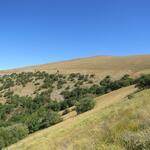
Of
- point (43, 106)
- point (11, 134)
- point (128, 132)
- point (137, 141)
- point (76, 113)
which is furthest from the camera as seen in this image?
point (43, 106)

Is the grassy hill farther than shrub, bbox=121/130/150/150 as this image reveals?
Yes

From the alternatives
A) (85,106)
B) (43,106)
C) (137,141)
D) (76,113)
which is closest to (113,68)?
(43,106)

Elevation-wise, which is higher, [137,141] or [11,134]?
[137,141]

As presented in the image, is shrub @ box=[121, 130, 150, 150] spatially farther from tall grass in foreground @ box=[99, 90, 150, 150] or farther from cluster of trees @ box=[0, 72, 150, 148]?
cluster of trees @ box=[0, 72, 150, 148]

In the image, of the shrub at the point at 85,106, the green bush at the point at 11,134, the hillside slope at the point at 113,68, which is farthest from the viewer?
the hillside slope at the point at 113,68

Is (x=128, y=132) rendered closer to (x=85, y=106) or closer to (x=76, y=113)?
(x=85, y=106)

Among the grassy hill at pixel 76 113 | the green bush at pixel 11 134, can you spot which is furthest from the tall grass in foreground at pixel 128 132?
the green bush at pixel 11 134

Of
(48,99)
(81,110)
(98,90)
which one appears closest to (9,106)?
(48,99)

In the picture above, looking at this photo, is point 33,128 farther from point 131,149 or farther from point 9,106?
point 131,149

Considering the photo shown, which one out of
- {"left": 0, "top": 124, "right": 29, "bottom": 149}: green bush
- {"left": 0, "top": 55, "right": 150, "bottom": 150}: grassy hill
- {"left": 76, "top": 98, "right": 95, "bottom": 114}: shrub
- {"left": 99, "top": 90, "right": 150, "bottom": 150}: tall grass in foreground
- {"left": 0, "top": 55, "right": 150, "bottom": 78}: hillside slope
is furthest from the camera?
{"left": 0, "top": 55, "right": 150, "bottom": 78}: hillside slope

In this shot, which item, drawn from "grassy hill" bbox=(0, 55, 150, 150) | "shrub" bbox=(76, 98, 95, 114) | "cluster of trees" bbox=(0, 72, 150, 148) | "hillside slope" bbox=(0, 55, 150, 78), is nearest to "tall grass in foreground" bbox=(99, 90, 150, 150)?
"grassy hill" bbox=(0, 55, 150, 150)

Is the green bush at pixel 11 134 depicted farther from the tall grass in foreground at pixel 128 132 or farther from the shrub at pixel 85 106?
the tall grass in foreground at pixel 128 132

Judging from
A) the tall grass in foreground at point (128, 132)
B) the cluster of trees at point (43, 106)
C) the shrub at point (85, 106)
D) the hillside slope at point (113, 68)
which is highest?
the tall grass in foreground at point (128, 132)

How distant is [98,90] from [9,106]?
1557 cm
